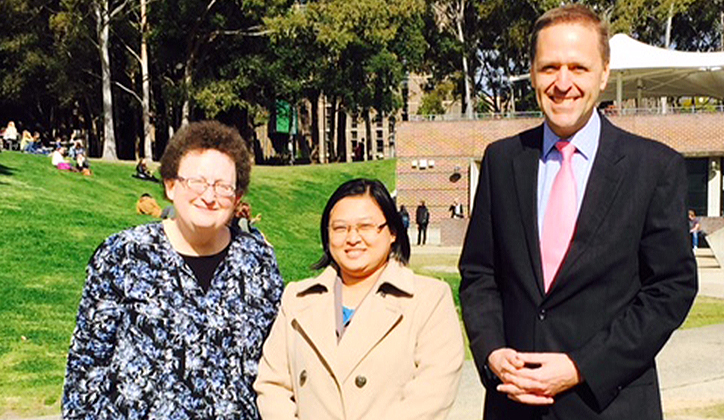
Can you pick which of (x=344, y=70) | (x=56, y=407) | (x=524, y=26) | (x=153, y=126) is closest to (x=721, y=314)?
(x=56, y=407)

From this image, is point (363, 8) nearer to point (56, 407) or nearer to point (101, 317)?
point (56, 407)

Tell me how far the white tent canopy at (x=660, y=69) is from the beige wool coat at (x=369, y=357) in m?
24.3

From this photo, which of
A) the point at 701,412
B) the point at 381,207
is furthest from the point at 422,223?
the point at 381,207

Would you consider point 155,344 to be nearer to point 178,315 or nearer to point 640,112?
point 178,315

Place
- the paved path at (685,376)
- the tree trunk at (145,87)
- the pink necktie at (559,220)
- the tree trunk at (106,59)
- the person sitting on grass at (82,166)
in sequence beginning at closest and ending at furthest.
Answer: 1. the pink necktie at (559,220)
2. the paved path at (685,376)
3. the person sitting on grass at (82,166)
4. the tree trunk at (106,59)
5. the tree trunk at (145,87)

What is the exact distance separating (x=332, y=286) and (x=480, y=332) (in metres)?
0.66

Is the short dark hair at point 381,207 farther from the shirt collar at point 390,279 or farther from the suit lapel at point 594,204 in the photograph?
the suit lapel at point 594,204

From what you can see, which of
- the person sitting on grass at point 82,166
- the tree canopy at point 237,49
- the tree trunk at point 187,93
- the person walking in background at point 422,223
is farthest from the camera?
the tree trunk at point 187,93

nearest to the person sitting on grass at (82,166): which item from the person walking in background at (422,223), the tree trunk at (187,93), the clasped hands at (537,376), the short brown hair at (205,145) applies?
the tree trunk at (187,93)

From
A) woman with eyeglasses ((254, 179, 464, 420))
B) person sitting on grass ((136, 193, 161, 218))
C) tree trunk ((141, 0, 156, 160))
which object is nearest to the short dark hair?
woman with eyeglasses ((254, 179, 464, 420))

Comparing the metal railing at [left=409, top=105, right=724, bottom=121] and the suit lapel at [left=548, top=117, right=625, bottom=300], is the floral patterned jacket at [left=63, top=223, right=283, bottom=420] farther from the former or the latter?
the metal railing at [left=409, top=105, right=724, bottom=121]

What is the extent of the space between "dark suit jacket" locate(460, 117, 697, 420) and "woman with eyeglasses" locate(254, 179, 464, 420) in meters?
0.25

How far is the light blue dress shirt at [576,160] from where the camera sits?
292cm

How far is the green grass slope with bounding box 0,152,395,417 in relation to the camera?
797 cm
